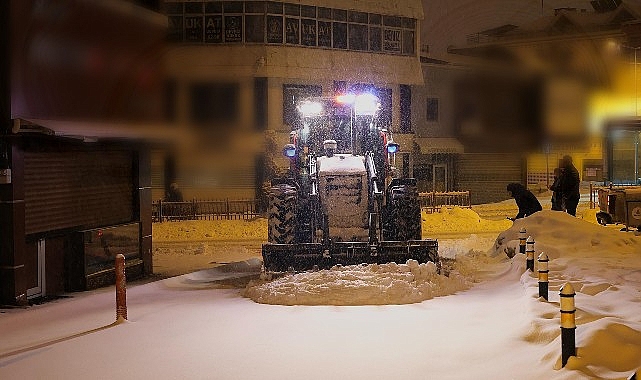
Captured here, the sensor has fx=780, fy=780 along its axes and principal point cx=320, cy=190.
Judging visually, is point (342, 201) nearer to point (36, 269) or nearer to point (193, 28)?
point (36, 269)

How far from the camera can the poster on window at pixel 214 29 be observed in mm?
33816

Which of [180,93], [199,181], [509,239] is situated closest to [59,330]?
[509,239]

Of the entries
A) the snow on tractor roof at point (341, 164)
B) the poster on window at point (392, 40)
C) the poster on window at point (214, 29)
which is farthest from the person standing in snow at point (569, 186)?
the poster on window at point (392, 40)

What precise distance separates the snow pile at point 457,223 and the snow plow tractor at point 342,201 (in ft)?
25.9

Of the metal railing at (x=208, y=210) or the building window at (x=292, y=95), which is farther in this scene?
the building window at (x=292, y=95)

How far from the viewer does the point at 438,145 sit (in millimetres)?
40375

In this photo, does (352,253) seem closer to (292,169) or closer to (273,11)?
(292,169)

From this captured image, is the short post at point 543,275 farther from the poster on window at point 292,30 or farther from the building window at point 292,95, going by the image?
the poster on window at point 292,30

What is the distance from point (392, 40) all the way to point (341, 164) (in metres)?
24.0

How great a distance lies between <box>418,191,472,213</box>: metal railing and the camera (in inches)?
1201

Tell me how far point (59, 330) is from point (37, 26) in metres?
5.94

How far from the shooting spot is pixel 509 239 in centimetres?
1739

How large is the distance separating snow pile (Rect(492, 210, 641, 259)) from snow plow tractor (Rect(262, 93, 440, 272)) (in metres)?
2.81

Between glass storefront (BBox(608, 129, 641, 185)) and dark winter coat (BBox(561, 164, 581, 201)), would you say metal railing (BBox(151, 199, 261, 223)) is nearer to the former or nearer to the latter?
dark winter coat (BBox(561, 164, 581, 201))
